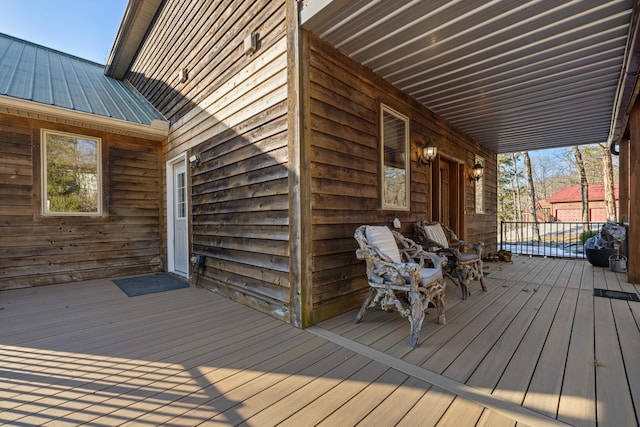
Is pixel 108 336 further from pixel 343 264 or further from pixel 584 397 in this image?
pixel 584 397

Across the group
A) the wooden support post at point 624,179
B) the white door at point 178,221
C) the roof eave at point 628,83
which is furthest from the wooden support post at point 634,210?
the white door at point 178,221

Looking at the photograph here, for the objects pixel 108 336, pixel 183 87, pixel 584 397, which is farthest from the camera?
pixel 183 87

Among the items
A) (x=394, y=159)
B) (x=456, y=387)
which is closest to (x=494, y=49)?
(x=394, y=159)

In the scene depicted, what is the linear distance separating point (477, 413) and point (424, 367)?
1.46 feet

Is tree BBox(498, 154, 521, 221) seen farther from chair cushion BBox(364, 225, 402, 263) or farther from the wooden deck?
chair cushion BBox(364, 225, 402, 263)

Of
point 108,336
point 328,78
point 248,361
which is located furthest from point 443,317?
point 108,336

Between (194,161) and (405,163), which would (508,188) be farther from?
(194,161)

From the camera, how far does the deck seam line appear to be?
141cm

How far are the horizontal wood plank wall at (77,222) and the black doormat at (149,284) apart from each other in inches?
18.5

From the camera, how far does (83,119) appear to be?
14.2 ft

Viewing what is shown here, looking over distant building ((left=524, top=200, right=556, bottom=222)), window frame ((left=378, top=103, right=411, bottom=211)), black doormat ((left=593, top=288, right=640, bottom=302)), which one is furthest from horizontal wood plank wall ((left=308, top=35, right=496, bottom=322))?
distant building ((left=524, top=200, right=556, bottom=222))

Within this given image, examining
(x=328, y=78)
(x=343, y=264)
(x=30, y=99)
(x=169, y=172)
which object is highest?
(x=30, y=99)

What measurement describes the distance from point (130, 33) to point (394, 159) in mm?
5980

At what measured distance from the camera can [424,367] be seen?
1.87m
